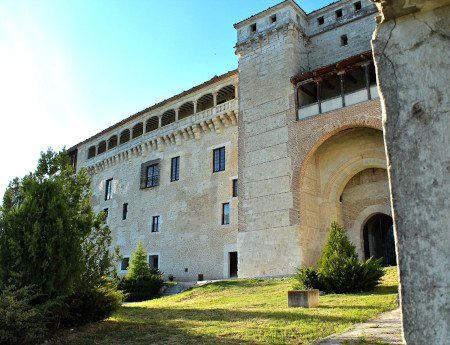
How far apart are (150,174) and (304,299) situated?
19.9 metres

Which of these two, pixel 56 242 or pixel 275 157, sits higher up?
pixel 275 157

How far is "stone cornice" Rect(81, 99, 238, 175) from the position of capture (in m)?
23.7

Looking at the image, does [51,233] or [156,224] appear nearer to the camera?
[51,233]

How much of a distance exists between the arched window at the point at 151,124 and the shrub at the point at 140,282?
11162mm

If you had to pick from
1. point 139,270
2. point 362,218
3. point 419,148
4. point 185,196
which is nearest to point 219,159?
point 185,196

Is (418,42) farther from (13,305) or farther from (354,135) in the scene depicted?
(354,135)

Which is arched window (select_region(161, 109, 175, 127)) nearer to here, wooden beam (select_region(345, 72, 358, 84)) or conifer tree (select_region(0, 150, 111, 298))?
wooden beam (select_region(345, 72, 358, 84))

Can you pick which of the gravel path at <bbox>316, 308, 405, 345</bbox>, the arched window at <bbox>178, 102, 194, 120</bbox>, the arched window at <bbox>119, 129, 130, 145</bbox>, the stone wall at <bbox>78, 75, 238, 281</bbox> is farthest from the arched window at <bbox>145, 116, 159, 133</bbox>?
the gravel path at <bbox>316, 308, 405, 345</bbox>

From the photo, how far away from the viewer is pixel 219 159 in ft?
79.3

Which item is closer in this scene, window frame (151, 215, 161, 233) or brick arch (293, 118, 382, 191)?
brick arch (293, 118, 382, 191)

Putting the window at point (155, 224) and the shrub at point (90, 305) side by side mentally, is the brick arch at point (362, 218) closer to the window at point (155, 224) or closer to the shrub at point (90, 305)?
the window at point (155, 224)

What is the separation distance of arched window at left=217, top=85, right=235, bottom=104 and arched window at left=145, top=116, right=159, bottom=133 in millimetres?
5643

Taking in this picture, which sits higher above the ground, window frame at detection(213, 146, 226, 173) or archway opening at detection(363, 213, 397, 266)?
window frame at detection(213, 146, 226, 173)

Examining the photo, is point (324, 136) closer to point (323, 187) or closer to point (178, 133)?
point (323, 187)
